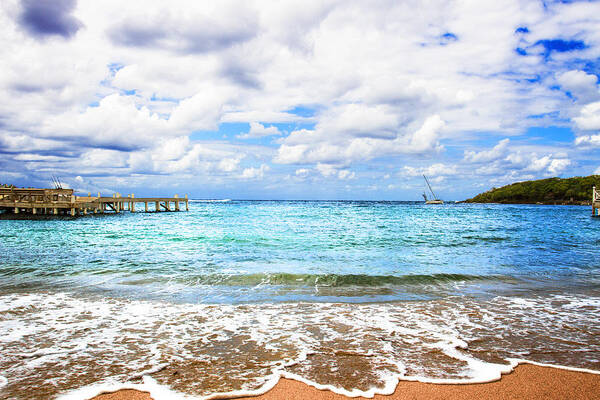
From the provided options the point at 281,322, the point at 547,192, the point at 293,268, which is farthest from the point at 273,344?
the point at 547,192

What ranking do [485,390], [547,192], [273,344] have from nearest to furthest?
[485,390] < [273,344] < [547,192]

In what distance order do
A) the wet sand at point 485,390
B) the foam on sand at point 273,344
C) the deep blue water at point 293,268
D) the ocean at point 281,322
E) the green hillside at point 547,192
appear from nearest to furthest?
1. the wet sand at point 485,390
2. the foam on sand at point 273,344
3. the ocean at point 281,322
4. the deep blue water at point 293,268
5. the green hillside at point 547,192

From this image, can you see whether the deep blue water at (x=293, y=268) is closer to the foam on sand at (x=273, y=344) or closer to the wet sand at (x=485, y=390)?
the foam on sand at (x=273, y=344)

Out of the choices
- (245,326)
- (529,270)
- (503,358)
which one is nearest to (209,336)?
(245,326)

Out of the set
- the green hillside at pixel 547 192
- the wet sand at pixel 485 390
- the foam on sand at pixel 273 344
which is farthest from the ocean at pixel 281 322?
the green hillside at pixel 547 192

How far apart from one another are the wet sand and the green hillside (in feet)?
432

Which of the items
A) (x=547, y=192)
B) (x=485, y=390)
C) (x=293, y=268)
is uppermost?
(x=547, y=192)

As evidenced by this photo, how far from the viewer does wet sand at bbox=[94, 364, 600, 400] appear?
3.63 m

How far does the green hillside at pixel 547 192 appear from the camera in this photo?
112625mm

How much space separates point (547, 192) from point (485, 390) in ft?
488

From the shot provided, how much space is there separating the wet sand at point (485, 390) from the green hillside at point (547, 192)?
132 meters

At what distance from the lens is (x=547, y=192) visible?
124 metres

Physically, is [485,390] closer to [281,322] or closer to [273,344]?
[273,344]

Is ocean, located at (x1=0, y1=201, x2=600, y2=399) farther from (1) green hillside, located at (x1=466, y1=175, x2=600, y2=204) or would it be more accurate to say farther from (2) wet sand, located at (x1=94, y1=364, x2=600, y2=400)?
(1) green hillside, located at (x1=466, y1=175, x2=600, y2=204)
